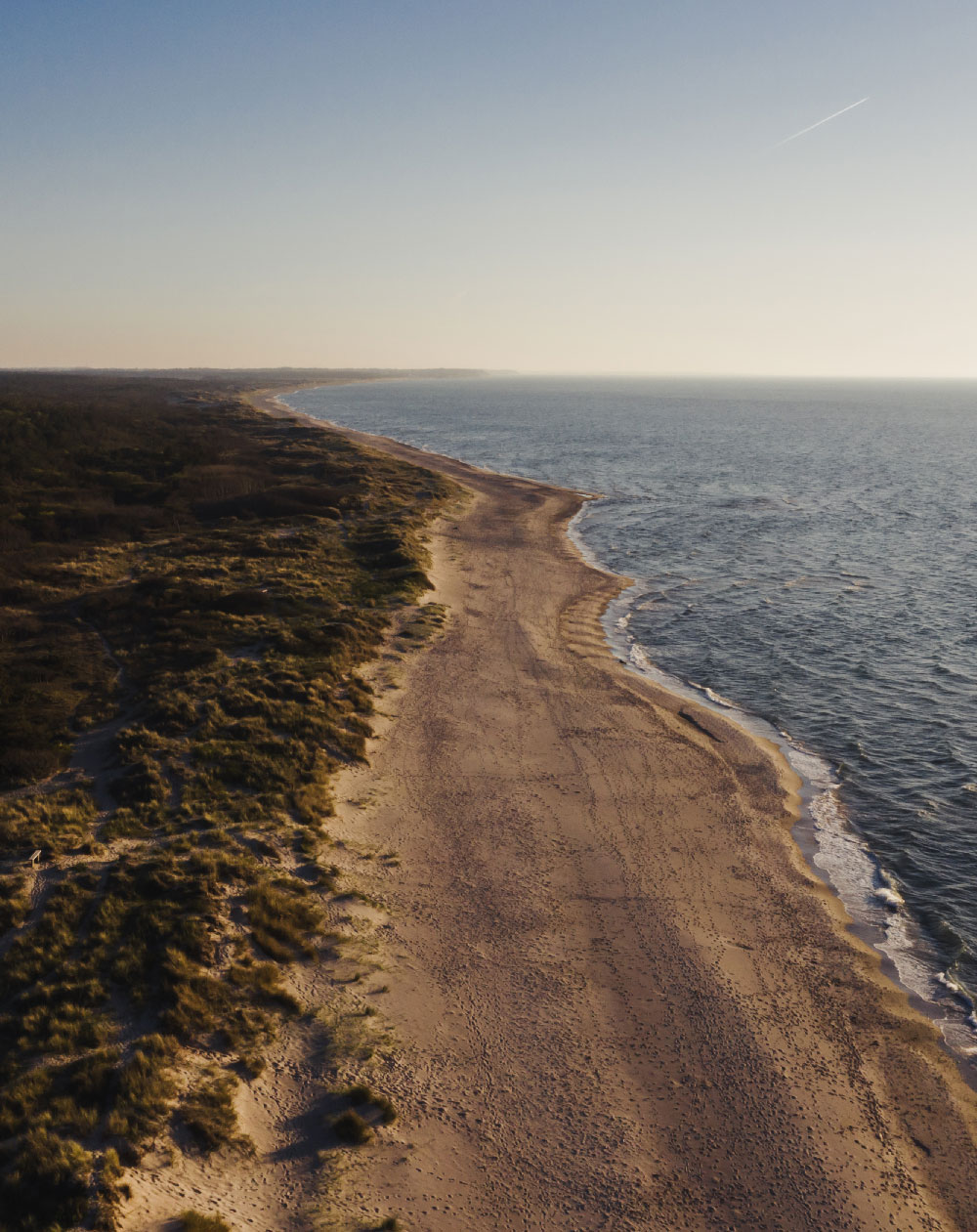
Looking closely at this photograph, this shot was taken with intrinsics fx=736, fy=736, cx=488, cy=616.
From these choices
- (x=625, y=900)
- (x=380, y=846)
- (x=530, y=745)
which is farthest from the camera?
(x=530, y=745)

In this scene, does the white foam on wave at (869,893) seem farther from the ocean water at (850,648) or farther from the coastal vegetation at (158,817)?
the coastal vegetation at (158,817)

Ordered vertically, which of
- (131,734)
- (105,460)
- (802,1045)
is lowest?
(802,1045)

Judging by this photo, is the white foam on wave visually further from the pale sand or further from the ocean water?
the pale sand

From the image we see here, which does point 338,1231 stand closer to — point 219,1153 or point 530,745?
point 219,1153

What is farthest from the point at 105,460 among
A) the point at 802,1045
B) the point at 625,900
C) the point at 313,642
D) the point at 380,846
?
the point at 802,1045

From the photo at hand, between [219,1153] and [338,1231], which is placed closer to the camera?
[338,1231]

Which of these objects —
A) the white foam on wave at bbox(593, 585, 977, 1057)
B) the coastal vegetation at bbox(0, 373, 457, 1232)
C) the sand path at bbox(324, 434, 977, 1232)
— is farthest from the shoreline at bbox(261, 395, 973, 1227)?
the coastal vegetation at bbox(0, 373, 457, 1232)
